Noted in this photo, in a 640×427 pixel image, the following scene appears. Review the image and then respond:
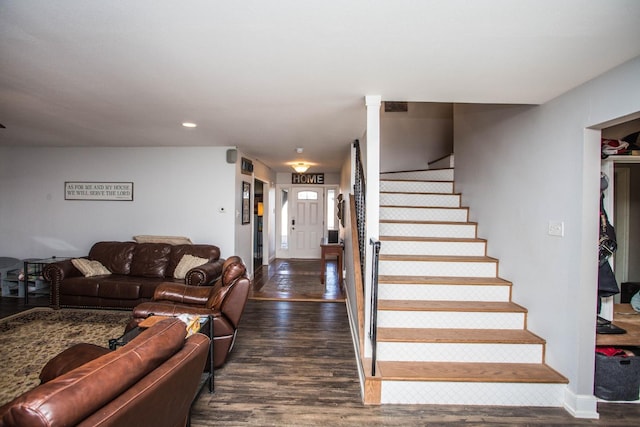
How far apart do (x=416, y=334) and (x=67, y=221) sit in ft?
18.7

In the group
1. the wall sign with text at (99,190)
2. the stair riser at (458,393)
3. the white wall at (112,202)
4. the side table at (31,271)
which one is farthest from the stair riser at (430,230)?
the side table at (31,271)

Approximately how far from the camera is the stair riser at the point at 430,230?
3592mm

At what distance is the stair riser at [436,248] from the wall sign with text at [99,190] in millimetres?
4317

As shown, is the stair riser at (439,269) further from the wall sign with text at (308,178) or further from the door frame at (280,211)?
the wall sign with text at (308,178)

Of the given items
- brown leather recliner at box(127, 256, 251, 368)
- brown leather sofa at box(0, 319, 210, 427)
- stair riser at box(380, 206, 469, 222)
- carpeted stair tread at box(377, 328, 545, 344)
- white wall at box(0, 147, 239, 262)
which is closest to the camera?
brown leather sofa at box(0, 319, 210, 427)

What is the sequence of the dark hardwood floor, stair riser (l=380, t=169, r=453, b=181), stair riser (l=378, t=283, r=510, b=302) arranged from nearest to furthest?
1. the dark hardwood floor
2. stair riser (l=378, t=283, r=510, b=302)
3. stair riser (l=380, t=169, r=453, b=181)

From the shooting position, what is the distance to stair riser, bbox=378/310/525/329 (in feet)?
8.76

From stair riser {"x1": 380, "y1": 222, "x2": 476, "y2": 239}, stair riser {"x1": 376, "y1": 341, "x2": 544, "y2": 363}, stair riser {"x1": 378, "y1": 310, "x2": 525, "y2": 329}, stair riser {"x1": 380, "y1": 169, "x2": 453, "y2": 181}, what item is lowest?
stair riser {"x1": 376, "y1": 341, "x2": 544, "y2": 363}

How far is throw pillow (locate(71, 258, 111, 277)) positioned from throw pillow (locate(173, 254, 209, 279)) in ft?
3.62

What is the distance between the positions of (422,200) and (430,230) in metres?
0.57

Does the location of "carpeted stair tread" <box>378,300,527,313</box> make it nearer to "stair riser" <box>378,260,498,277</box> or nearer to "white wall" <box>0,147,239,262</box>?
"stair riser" <box>378,260,498,277</box>

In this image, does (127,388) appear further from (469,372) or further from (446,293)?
(446,293)

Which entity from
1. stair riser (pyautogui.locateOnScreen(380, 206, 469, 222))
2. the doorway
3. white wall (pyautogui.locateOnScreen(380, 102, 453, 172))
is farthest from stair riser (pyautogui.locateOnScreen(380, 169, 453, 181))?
the doorway

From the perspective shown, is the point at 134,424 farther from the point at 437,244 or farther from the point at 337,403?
the point at 437,244
